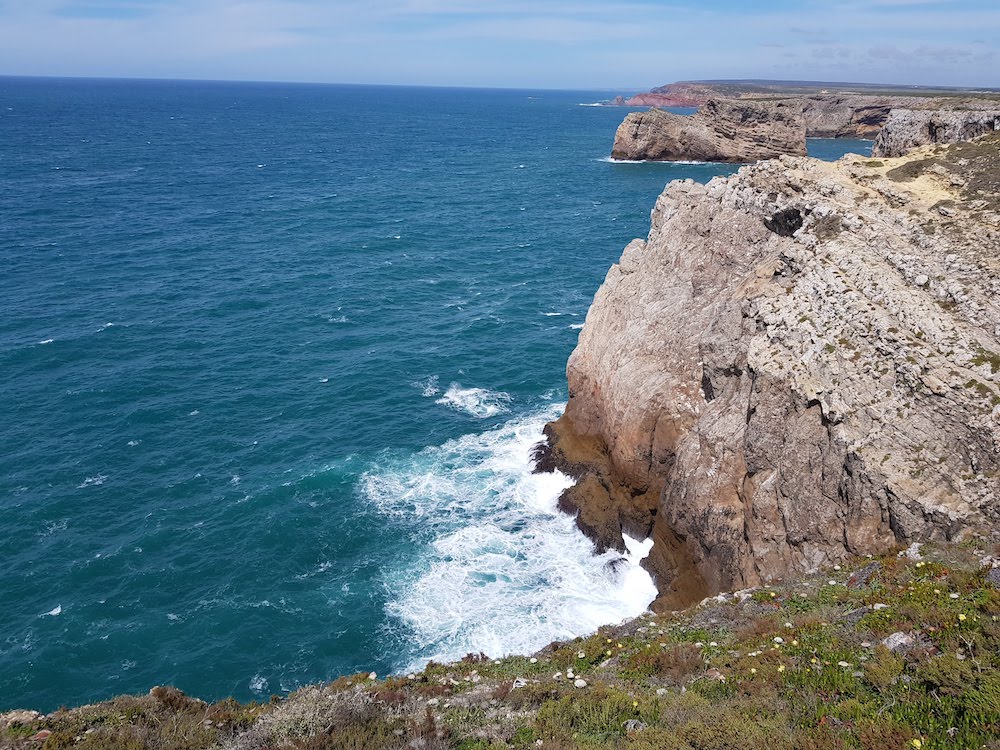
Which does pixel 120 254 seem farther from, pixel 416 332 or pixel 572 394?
pixel 572 394

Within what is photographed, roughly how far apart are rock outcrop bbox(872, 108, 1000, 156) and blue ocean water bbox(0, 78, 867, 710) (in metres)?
29.4

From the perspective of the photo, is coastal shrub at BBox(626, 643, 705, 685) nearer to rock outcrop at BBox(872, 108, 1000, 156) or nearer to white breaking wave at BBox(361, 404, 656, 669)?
white breaking wave at BBox(361, 404, 656, 669)

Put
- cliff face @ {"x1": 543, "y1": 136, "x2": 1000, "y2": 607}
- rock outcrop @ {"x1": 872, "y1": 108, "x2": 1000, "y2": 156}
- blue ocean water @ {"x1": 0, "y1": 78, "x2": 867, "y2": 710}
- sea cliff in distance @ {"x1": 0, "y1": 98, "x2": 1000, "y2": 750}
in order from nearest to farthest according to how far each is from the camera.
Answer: sea cliff in distance @ {"x1": 0, "y1": 98, "x2": 1000, "y2": 750}
cliff face @ {"x1": 543, "y1": 136, "x2": 1000, "y2": 607}
blue ocean water @ {"x1": 0, "y1": 78, "x2": 867, "y2": 710}
rock outcrop @ {"x1": 872, "y1": 108, "x2": 1000, "y2": 156}

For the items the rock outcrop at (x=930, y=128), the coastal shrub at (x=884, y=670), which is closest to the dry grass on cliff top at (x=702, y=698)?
the coastal shrub at (x=884, y=670)

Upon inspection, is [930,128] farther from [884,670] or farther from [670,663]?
[670,663]

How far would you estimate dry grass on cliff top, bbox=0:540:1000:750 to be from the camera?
14.1 meters

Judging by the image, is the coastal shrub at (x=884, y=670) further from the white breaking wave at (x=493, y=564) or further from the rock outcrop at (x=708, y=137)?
the rock outcrop at (x=708, y=137)

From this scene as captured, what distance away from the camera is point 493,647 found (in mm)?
31219

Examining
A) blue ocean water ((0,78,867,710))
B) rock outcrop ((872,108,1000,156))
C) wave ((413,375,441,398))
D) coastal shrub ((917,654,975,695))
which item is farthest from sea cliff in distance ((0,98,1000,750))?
wave ((413,375,441,398))

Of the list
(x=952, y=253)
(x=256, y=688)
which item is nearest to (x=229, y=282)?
(x=256, y=688)

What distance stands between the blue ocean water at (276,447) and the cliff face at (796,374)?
4960 millimetres

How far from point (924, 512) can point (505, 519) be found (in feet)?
73.4

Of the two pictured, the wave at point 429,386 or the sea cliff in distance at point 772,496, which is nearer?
the sea cliff in distance at point 772,496

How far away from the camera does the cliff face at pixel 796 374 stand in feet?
83.0
